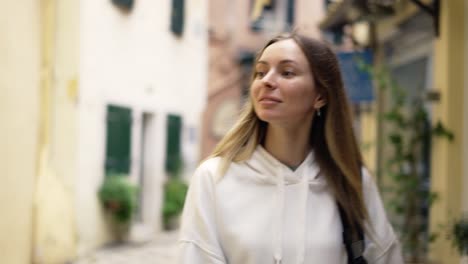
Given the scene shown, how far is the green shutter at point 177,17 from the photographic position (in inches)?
400

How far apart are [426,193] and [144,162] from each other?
19.4 ft

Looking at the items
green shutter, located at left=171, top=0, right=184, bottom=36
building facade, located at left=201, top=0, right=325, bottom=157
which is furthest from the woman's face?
building facade, located at left=201, top=0, right=325, bottom=157

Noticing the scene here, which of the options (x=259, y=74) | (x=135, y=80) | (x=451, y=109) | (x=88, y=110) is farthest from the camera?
(x=135, y=80)

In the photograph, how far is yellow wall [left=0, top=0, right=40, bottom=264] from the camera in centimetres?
382

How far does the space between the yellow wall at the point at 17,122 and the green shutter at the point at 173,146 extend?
5770 millimetres

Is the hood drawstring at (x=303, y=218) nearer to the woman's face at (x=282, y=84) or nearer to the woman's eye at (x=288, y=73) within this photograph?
the woman's face at (x=282, y=84)

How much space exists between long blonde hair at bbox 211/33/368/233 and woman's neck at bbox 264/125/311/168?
0.05 metres

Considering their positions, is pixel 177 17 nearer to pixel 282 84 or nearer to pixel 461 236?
pixel 461 236

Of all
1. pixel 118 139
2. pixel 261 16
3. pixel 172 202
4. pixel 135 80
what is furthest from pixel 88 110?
pixel 261 16

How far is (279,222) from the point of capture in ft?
6.15

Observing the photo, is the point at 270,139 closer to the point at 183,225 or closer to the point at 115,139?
the point at 183,225

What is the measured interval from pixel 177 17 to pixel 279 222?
8817mm

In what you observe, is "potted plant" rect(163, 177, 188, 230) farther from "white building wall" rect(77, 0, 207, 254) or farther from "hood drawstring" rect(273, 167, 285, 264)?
"hood drawstring" rect(273, 167, 285, 264)

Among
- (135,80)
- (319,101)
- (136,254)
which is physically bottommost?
(136,254)
